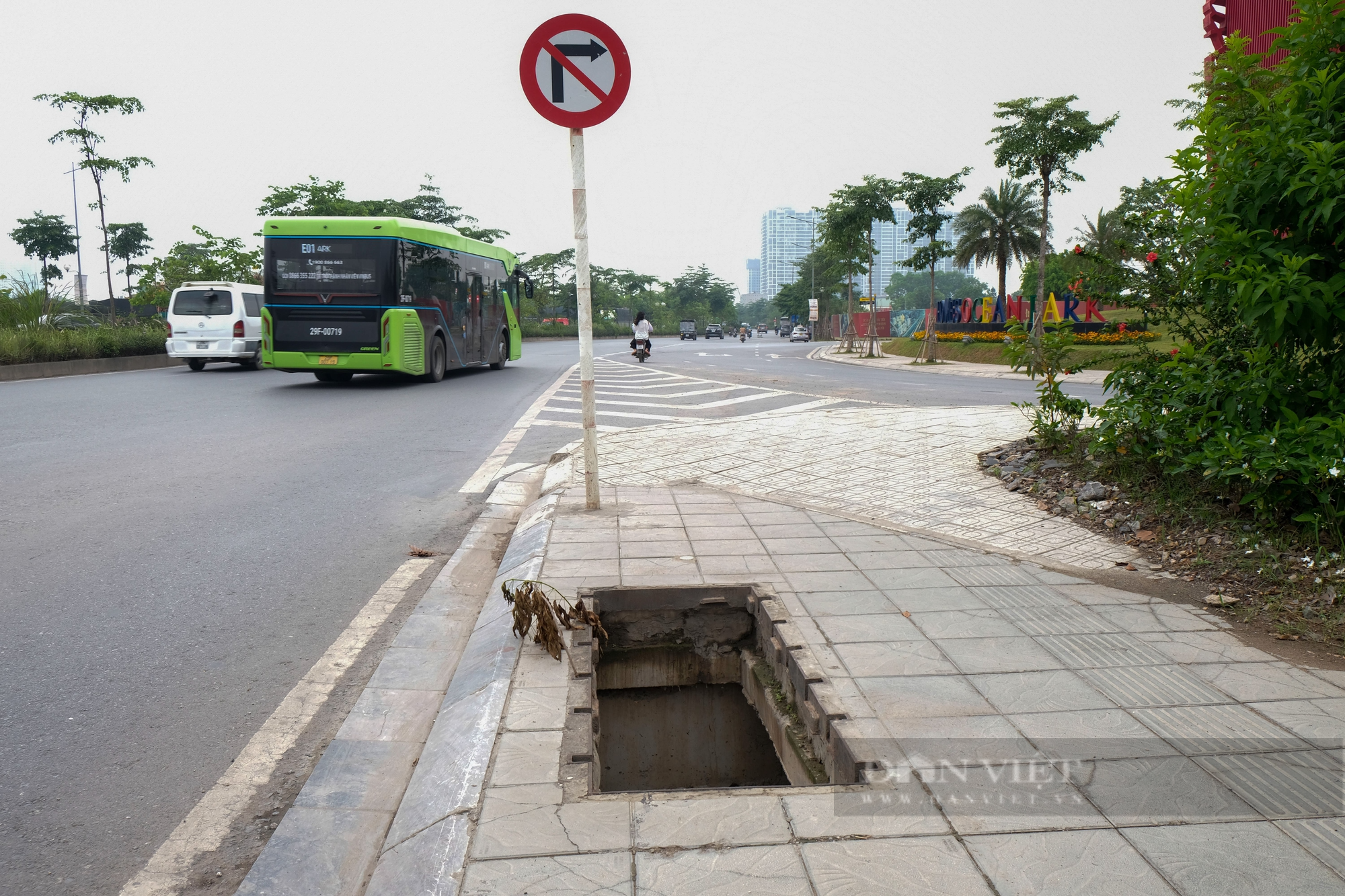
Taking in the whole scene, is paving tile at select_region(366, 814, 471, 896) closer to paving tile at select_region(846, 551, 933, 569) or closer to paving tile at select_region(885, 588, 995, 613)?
paving tile at select_region(885, 588, 995, 613)

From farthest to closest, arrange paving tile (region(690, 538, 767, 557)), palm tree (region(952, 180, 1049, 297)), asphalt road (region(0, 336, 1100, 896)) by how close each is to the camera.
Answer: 1. palm tree (region(952, 180, 1049, 297))
2. paving tile (region(690, 538, 767, 557))
3. asphalt road (region(0, 336, 1100, 896))

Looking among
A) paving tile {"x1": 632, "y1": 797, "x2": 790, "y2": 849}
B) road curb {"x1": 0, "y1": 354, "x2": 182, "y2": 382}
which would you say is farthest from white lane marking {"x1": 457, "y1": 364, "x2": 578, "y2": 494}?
road curb {"x1": 0, "y1": 354, "x2": 182, "y2": 382}

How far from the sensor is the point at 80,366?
69.6ft

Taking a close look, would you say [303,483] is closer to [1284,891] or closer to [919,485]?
[919,485]

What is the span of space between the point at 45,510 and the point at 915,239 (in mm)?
29386

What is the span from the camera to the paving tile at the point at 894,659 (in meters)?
3.20

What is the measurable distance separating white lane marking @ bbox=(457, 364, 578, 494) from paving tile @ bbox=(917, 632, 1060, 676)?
181 inches

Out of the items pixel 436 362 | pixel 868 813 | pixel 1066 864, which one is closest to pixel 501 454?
pixel 868 813

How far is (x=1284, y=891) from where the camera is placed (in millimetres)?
1984

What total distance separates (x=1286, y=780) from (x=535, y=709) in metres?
2.12

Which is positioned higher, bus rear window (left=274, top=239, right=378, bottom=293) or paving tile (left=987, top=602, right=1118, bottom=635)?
bus rear window (left=274, top=239, right=378, bottom=293)

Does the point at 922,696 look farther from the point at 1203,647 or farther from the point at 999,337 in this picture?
the point at 999,337

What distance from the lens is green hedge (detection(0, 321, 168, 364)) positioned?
19.6 m

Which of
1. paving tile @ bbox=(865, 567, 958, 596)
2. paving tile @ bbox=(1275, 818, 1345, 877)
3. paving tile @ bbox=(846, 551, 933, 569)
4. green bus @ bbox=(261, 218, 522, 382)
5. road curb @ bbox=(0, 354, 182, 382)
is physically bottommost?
paving tile @ bbox=(1275, 818, 1345, 877)
